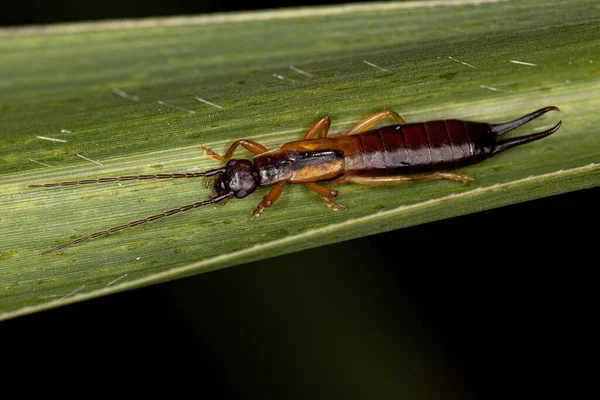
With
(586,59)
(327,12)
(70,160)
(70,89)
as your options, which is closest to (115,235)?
(70,160)

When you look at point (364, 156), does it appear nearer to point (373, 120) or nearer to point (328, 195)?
point (373, 120)

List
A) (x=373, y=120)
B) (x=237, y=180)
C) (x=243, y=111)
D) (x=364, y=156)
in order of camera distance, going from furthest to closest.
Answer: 1. (x=364, y=156)
2. (x=373, y=120)
3. (x=237, y=180)
4. (x=243, y=111)

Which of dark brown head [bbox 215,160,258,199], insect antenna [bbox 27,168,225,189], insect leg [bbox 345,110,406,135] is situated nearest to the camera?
insect antenna [bbox 27,168,225,189]

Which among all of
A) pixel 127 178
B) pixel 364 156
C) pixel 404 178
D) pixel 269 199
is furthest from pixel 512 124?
pixel 127 178

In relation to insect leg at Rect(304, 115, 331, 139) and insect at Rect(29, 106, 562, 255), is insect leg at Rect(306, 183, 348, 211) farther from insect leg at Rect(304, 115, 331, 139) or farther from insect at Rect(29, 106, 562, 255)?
insect leg at Rect(304, 115, 331, 139)

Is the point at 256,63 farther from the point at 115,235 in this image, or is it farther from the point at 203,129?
the point at 115,235

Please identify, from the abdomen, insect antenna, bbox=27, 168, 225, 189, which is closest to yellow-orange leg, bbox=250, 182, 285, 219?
insect antenna, bbox=27, 168, 225, 189

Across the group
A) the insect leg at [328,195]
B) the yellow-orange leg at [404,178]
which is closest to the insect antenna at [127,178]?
the insect leg at [328,195]
